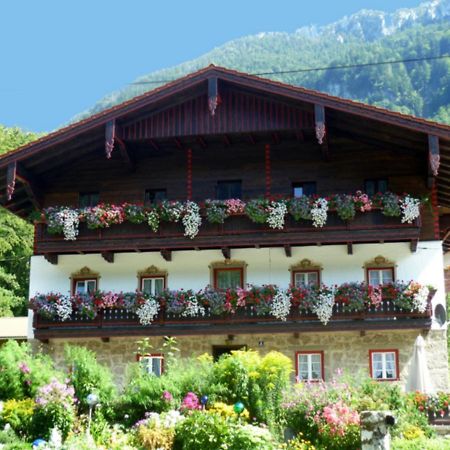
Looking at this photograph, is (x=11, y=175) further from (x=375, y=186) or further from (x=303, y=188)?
(x=375, y=186)

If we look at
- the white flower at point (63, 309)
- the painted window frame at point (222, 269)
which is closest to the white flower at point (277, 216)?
the painted window frame at point (222, 269)

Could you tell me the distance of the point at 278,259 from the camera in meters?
25.4

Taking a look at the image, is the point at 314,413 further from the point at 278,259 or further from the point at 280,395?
the point at 278,259

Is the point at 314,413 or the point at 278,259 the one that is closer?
the point at 314,413

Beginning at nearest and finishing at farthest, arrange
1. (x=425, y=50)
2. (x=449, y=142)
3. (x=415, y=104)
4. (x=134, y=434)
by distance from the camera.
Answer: (x=134, y=434) < (x=449, y=142) < (x=415, y=104) < (x=425, y=50)

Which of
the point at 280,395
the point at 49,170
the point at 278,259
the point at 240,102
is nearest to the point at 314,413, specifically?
the point at 280,395

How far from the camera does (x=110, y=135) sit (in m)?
25.3

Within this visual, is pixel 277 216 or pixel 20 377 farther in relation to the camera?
pixel 277 216

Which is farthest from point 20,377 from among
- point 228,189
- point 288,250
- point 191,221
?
point 228,189

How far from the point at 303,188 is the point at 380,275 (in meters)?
3.45

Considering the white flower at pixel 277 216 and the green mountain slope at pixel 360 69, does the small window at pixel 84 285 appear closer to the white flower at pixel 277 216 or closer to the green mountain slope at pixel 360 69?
the white flower at pixel 277 216

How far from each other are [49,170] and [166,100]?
14.7 feet

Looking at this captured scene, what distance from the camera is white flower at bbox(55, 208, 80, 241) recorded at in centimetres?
2525

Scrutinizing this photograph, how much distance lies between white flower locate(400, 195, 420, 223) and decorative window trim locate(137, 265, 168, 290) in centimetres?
708
